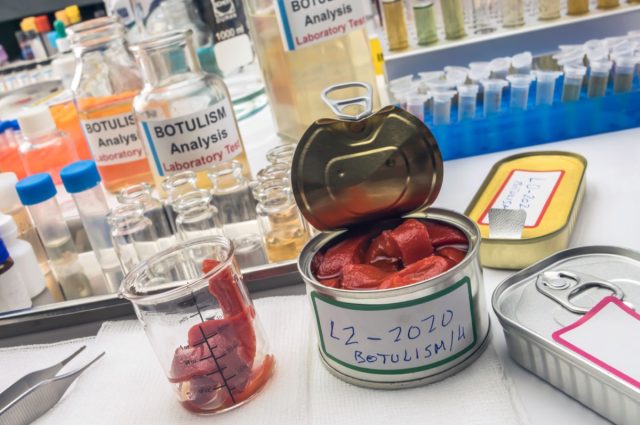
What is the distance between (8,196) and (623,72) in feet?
3.05

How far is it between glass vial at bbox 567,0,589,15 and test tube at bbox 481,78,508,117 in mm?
236

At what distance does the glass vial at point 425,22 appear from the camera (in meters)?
1.11

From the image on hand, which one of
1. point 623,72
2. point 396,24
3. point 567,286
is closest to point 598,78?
point 623,72

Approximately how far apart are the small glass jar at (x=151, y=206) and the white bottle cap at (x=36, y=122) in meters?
0.29

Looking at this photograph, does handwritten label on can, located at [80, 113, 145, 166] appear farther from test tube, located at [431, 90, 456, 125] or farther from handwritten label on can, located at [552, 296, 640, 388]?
handwritten label on can, located at [552, 296, 640, 388]

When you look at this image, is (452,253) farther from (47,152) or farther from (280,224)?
(47,152)

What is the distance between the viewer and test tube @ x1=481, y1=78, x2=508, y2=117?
93 cm

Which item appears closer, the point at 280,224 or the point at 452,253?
the point at 452,253

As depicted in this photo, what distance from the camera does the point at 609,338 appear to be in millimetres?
483

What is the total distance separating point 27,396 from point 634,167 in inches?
31.4

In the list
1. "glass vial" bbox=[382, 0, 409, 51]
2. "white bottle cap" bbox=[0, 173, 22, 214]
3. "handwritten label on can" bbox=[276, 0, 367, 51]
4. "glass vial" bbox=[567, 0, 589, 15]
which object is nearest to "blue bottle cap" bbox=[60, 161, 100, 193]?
"white bottle cap" bbox=[0, 173, 22, 214]

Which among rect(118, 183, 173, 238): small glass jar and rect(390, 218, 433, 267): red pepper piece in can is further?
rect(118, 183, 173, 238): small glass jar

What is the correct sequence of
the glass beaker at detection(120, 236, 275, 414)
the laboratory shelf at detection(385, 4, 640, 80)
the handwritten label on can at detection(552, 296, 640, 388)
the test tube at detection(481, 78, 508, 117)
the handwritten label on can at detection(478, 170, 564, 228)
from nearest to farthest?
1. the handwritten label on can at detection(552, 296, 640, 388)
2. the glass beaker at detection(120, 236, 275, 414)
3. the handwritten label on can at detection(478, 170, 564, 228)
4. the test tube at detection(481, 78, 508, 117)
5. the laboratory shelf at detection(385, 4, 640, 80)

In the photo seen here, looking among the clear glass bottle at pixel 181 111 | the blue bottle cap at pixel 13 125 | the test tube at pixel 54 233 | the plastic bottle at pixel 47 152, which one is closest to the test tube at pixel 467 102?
the clear glass bottle at pixel 181 111
